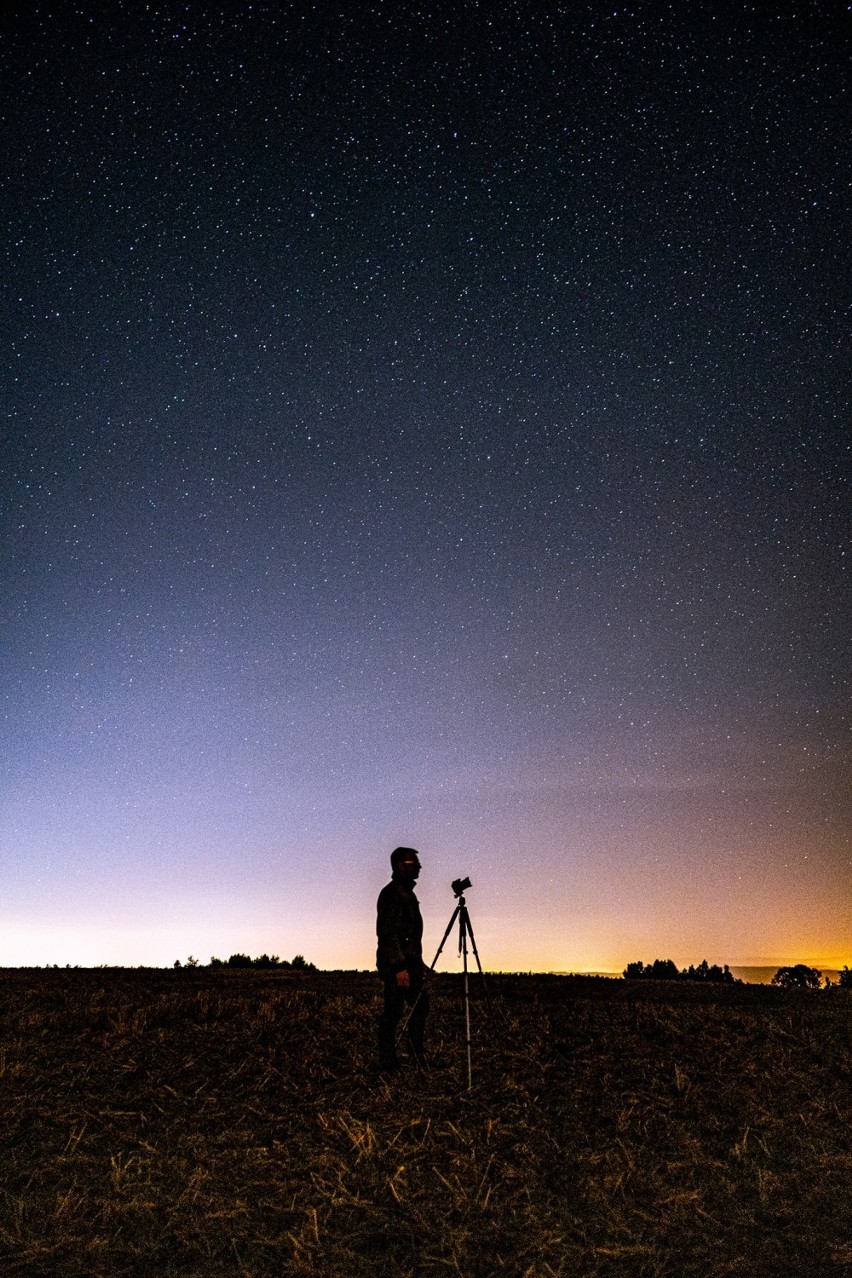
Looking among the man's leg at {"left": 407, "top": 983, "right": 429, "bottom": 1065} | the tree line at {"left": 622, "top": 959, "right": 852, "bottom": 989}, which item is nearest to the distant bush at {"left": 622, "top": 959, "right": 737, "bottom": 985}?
the tree line at {"left": 622, "top": 959, "right": 852, "bottom": 989}

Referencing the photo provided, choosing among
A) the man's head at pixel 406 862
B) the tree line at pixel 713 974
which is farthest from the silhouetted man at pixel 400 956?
the tree line at pixel 713 974

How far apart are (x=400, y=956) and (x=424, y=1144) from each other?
7.40 ft

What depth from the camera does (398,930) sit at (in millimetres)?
10227

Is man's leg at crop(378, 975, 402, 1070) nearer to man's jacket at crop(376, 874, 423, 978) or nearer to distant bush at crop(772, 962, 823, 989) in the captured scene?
man's jacket at crop(376, 874, 423, 978)

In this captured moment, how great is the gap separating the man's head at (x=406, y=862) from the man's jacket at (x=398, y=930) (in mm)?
83

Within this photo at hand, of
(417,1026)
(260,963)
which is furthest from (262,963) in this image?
(417,1026)

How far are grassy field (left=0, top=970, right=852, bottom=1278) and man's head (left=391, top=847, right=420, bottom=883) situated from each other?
2014 mm

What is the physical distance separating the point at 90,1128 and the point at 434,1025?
5.12 meters

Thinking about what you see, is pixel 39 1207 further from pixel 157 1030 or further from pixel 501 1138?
pixel 157 1030

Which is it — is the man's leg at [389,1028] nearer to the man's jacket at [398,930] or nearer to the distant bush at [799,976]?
the man's jacket at [398,930]

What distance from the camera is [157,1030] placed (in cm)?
1193

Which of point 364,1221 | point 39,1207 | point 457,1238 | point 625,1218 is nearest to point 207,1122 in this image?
point 39,1207

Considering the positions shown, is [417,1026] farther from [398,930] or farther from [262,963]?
[262,963]

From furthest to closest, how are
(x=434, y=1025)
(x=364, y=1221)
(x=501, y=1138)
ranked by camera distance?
(x=434, y=1025), (x=501, y=1138), (x=364, y=1221)
